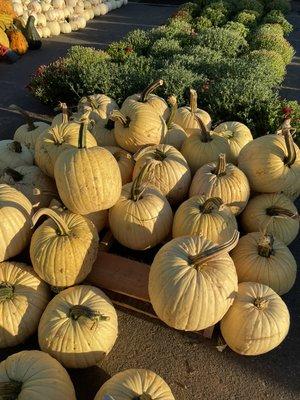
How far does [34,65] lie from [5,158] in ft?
21.1

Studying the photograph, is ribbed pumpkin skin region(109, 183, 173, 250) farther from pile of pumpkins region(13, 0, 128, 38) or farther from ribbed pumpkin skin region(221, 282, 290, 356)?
pile of pumpkins region(13, 0, 128, 38)

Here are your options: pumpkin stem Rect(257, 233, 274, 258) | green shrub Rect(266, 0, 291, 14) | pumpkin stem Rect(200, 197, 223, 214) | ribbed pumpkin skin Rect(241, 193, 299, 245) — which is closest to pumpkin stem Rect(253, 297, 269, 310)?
pumpkin stem Rect(257, 233, 274, 258)

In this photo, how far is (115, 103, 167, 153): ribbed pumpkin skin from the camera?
11.6 ft

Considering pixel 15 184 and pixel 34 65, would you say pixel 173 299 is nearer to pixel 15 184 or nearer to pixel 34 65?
pixel 15 184

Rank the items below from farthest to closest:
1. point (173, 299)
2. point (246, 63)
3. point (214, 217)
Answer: point (246, 63), point (214, 217), point (173, 299)

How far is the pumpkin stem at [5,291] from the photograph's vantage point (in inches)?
104

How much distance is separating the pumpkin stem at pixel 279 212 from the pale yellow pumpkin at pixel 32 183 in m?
1.83

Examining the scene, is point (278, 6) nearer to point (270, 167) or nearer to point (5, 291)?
point (270, 167)

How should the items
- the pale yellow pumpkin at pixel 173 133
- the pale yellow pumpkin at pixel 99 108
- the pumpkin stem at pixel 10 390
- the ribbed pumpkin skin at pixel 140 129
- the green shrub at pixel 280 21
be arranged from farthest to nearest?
1. the green shrub at pixel 280 21
2. the pale yellow pumpkin at pixel 99 108
3. the pale yellow pumpkin at pixel 173 133
4. the ribbed pumpkin skin at pixel 140 129
5. the pumpkin stem at pixel 10 390

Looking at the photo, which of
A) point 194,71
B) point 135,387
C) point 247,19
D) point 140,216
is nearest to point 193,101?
point 140,216

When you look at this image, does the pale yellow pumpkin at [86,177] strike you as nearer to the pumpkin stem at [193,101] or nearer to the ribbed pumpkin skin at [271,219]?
the ribbed pumpkin skin at [271,219]

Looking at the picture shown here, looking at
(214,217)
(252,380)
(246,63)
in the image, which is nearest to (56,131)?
(214,217)

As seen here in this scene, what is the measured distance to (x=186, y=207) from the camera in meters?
3.00

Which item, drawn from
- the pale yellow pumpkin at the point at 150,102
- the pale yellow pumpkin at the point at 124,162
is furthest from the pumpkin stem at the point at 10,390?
the pale yellow pumpkin at the point at 150,102
